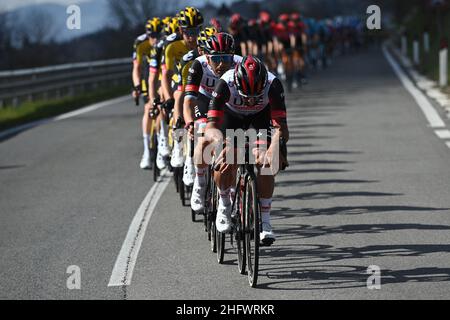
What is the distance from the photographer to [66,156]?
1702 cm

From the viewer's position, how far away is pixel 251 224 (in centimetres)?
828

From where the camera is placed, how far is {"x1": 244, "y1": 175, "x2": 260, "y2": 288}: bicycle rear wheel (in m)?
8.02

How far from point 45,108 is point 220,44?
56.5ft

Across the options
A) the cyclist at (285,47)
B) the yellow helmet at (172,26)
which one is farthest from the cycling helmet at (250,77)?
the cyclist at (285,47)

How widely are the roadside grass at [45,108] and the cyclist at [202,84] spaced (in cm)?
1218

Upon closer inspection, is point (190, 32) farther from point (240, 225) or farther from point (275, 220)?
point (240, 225)

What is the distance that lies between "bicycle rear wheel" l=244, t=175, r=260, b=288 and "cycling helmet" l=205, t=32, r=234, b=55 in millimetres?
1450

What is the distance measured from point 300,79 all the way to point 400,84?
271 cm

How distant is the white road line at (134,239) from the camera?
8702 millimetres

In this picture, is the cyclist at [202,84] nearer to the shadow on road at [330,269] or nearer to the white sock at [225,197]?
the white sock at [225,197]

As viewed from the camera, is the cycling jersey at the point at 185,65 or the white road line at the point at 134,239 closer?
the white road line at the point at 134,239
